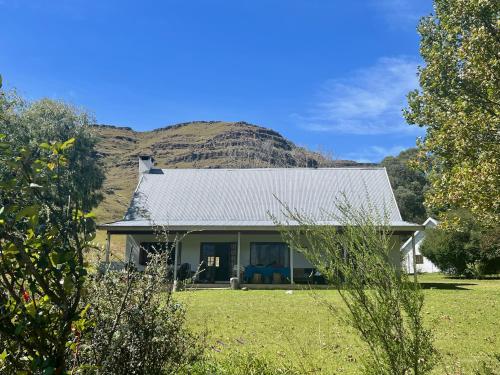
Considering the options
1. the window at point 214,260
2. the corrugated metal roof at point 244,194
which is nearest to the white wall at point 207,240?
the window at point 214,260

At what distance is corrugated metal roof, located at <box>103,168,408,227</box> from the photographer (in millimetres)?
24031

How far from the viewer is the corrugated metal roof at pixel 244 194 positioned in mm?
24031

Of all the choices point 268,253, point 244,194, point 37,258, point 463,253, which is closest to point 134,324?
point 37,258

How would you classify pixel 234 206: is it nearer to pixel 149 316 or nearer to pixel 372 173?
pixel 372 173

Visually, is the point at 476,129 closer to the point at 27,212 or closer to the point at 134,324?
the point at 134,324

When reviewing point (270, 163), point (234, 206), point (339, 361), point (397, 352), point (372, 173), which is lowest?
point (339, 361)

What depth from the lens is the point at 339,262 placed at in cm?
401

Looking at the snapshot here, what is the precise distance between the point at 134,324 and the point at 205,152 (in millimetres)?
167501

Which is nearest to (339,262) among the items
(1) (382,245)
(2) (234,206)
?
(1) (382,245)

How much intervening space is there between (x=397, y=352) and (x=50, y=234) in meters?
2.82

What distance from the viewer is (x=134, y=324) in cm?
356

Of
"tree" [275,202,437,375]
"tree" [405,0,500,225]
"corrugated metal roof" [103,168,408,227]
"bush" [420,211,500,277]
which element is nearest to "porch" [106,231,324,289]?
"corrugated metal roof" [103,168,408,227]

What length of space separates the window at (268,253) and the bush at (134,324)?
1995cm

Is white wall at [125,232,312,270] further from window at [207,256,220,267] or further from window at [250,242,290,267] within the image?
window at [207,256,220,267]
